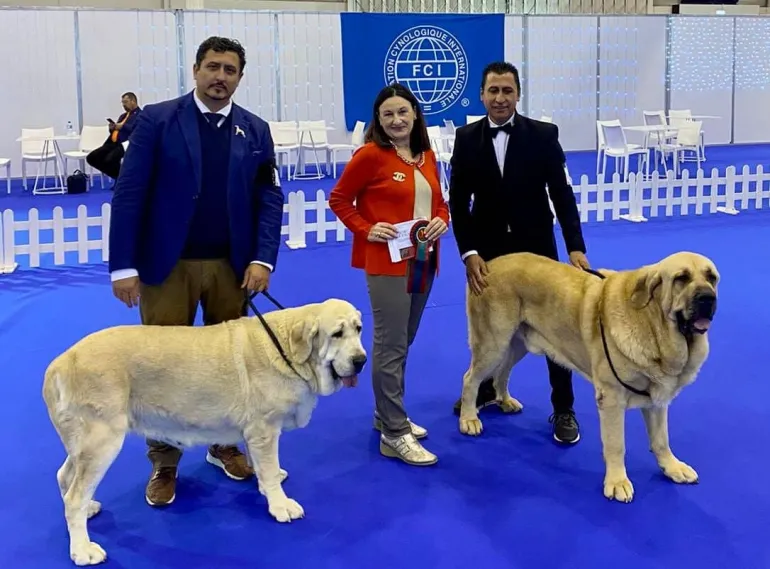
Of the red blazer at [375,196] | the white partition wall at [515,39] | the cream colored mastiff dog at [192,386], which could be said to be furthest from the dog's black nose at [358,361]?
the white partition wall at [515,39]

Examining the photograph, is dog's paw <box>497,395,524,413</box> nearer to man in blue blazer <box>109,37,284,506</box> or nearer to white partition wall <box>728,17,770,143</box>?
man in blue blazer <box>109,37,284,506</box>

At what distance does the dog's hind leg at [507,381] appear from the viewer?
13.2ft

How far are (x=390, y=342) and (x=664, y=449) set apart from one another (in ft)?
4.12

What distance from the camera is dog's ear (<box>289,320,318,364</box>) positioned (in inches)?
114

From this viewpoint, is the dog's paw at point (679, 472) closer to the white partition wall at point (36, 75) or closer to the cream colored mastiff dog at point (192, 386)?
the cream colored mastiff dog at point (192, 386)

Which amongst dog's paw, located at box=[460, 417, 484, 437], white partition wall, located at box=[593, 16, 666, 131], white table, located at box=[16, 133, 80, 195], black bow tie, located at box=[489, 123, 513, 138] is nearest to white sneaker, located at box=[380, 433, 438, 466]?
dog's paw, located at box=[460, 417, 484, 437]

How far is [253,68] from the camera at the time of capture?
1416 centimetres

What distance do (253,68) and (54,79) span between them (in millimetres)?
3329

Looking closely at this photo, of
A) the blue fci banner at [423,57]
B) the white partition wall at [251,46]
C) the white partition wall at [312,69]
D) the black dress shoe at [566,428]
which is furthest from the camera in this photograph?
the white partition wall at [312,69]

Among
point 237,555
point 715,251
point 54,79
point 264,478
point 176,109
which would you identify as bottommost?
point 237,555

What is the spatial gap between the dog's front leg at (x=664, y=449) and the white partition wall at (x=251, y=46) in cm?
1165

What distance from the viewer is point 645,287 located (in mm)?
3057

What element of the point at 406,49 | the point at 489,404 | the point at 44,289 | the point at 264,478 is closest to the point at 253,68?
the point at 406,49

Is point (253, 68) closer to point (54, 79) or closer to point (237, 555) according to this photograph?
point (54, 79)
